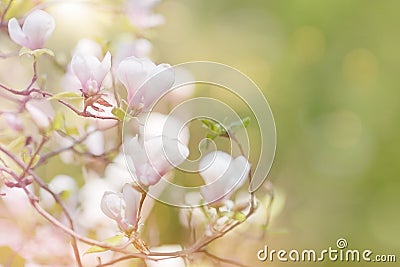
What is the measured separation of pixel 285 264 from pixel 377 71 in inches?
20.5

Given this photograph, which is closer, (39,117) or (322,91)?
(39,117)

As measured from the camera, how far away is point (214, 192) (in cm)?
37

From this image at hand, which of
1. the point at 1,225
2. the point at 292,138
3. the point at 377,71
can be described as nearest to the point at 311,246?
the point at 292,138

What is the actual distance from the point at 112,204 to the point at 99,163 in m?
0.17

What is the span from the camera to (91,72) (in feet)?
1.10

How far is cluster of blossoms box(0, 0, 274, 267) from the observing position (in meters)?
0.33

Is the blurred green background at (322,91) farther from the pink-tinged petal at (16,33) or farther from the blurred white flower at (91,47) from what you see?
the pink-tinged petal at (16,33)

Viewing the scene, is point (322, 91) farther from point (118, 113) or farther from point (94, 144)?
point (118, 113)

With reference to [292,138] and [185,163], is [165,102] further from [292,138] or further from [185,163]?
[292,138]

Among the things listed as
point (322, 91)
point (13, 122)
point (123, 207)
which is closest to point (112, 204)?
point (123, 207)

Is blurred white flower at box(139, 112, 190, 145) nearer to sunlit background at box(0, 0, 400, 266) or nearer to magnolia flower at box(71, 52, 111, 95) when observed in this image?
magnolia flower at box(71, 52, 111, 95)

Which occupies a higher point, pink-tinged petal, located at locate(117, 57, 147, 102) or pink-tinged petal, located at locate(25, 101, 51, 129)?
pink-tinged petal, located at locate(25, 101, 51, 129)

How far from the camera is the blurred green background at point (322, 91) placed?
41.2 inches

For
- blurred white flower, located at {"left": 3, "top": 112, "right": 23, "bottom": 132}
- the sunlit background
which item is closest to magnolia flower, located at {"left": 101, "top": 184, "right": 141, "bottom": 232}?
blurred white flower, located at {"left": 3, "top": 112, "right": 23, "bottom": 132}
